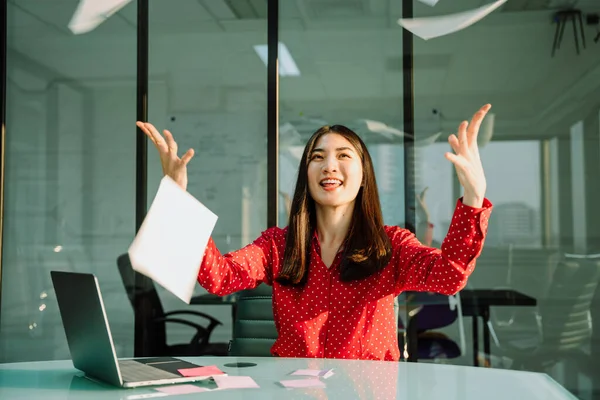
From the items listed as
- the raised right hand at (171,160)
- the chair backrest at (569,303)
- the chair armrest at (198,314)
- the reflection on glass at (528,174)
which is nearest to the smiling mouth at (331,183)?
the raised right hand at (171,160)

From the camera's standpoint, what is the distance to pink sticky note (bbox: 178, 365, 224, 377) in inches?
63.0

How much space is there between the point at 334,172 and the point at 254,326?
2.75 feet

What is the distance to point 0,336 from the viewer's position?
14.6 ft

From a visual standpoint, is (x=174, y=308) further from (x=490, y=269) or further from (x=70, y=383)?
(x=70, y=383)

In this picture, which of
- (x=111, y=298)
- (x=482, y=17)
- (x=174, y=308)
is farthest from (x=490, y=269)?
(x=111, y=298)

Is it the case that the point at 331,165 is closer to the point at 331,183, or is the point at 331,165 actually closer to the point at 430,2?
the point at 331,183

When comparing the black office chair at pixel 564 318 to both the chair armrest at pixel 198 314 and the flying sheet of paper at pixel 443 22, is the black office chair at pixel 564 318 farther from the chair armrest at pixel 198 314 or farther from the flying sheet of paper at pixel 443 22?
the chair armrest at pixel 198 314

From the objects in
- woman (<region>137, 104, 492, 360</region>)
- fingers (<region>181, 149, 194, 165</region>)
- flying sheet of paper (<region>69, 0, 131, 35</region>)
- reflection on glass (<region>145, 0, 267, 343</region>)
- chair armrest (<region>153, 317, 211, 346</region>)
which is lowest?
chair armrest (<region>153, 317, 211, 346</region>)

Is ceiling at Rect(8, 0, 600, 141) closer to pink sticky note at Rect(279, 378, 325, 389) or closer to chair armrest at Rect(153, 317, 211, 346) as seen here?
chair armrest at Rect(153, 317, 211, 346)

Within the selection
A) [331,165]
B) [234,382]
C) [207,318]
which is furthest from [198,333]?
[234,382]

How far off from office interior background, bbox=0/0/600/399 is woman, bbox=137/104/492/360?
1.82 metres

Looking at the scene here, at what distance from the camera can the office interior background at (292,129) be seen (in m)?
3.98

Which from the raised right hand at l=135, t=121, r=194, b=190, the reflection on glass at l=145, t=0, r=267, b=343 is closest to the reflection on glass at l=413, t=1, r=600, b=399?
the reflection on glass at l=145, t=0, r=267, b=343

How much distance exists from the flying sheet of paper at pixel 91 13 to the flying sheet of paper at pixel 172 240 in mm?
2677
